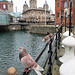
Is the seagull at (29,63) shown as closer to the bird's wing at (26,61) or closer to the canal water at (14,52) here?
the bird's wing at (26,61)

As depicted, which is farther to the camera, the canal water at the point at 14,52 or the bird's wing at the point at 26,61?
the canal water at the point at 14,52

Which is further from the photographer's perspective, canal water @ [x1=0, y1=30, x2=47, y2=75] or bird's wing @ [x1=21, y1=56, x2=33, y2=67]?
canal water @ [x1=0, y1=30, x2=47, y2=75]

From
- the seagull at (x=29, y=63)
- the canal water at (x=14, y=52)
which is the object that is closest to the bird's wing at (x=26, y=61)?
the seagull at (x=29, y=63)

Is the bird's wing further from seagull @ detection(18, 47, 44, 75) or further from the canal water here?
the canal water

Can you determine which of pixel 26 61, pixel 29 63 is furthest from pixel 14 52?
pixel 29 63

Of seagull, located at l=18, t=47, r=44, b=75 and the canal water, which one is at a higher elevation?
seagull, located at l=18, t=47, r=44, b=75

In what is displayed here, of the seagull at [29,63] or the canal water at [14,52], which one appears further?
the canal water at [14,52]

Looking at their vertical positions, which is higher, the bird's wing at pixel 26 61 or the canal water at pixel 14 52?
the bird's wing at pixel 26 61

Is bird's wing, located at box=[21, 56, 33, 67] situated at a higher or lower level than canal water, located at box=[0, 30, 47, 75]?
higher

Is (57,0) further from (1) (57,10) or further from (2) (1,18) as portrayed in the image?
(2) (1,18)

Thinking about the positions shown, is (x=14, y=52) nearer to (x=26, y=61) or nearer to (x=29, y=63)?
(x=26, y=61)

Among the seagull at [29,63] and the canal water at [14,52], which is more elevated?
the seagull at [29,63]

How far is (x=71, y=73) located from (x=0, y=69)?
8.30 m

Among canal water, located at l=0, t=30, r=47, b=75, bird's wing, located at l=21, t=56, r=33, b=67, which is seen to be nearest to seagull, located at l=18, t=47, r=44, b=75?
bird's wing, located at l=21, t=56, r=33, b=67
